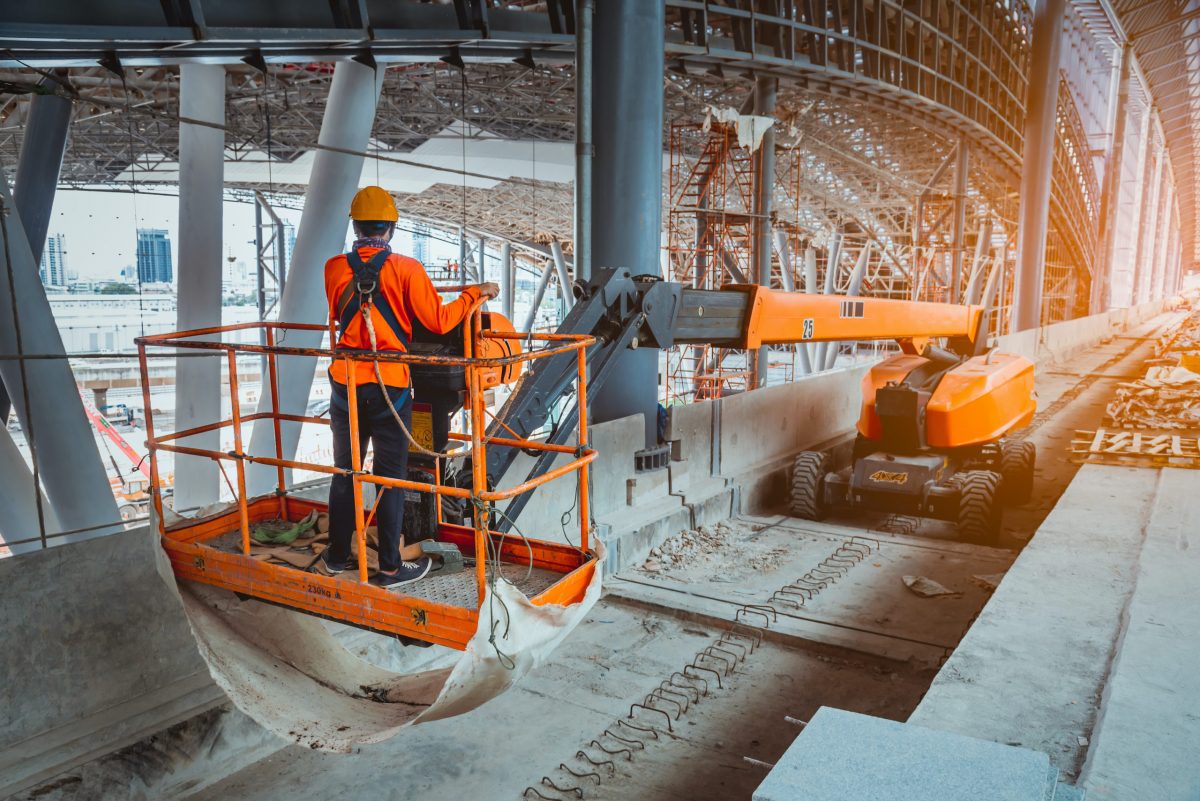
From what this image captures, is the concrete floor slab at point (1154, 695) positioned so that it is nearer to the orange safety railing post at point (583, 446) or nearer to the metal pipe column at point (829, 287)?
the orange safety railing post at point (583, 446)

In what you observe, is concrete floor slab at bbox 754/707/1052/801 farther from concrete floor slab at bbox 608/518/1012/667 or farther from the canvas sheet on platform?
concrete floor slab at bbox 608/518/1012/667

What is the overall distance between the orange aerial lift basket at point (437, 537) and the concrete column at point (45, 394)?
2.52 meters

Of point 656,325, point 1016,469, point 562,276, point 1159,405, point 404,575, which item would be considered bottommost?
point 1016,469

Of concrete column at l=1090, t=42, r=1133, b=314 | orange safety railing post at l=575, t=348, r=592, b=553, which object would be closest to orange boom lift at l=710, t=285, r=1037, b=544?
orange safety railing post at l=575, t=348, r=592, b=553

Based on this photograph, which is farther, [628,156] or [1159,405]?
[1159,405]

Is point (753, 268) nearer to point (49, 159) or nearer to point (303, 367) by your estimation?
point (303, 367)

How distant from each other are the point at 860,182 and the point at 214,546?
38665 millimetres

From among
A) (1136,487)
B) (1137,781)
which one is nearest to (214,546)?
(1137,781)

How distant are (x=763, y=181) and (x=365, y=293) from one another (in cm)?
1492

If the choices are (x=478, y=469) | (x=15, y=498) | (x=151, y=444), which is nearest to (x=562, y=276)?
(x=15, y=498)

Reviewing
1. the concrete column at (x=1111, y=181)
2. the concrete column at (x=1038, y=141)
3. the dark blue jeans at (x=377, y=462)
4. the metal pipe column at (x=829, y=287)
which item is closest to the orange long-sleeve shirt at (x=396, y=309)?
the dark blue jeans at (x=377, y=462)

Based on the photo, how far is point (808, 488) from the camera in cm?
1014

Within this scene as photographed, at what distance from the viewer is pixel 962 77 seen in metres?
23.5

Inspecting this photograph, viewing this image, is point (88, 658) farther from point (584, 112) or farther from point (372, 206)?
point (584, 112)
